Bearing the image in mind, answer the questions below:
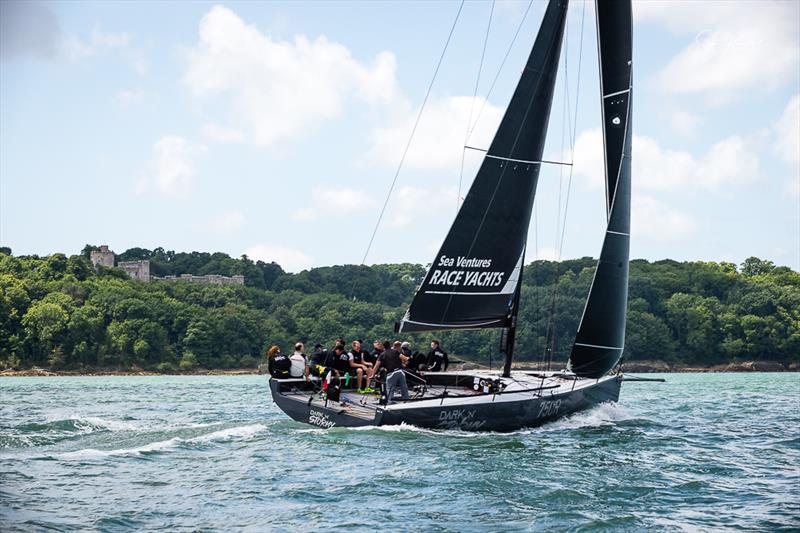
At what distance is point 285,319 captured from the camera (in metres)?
116

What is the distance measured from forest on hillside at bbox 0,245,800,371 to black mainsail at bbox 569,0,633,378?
6330cm

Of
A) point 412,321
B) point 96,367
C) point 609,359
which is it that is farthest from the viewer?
point 96,367

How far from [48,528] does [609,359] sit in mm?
15459

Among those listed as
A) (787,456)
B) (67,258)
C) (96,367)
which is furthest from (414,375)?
(67,258)

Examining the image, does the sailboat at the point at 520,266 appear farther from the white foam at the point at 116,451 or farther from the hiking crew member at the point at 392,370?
the white foam at the point at 116,451

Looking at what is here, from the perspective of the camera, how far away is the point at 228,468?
16797 mm

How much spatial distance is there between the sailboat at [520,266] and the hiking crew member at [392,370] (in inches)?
20.3

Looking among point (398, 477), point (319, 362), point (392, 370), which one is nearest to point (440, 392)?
point (392, 370)

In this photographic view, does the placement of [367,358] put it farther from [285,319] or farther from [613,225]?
[285,319]

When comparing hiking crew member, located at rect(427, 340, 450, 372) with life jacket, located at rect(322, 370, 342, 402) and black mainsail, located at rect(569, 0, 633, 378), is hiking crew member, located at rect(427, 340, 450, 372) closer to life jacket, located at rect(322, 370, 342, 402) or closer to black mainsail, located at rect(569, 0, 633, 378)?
black mainsail, located at rect(569, 0, 633, 378)

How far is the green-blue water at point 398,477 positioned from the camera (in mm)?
13070

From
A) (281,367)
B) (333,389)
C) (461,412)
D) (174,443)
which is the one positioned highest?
(281,367)

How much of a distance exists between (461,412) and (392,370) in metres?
2.09

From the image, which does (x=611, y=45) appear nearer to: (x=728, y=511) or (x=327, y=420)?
(x=327, y=420)
